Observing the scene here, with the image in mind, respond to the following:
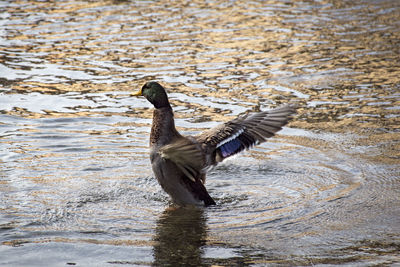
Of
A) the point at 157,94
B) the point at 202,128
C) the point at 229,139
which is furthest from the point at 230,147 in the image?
the point at 202,128

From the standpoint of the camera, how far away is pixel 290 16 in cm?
1477

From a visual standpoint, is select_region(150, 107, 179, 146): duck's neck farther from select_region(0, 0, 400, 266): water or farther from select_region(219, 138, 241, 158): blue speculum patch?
select_region(0, 0, 400, 266): water

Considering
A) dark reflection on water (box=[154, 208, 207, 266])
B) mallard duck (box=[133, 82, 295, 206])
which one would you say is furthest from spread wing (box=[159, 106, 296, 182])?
dark reflection on water (box=[154, 208, 207, 266])

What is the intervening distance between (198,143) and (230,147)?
299 mm

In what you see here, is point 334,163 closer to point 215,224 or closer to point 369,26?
point 215,224

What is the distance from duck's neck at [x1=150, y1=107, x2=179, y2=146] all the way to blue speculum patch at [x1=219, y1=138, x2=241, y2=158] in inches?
19.4

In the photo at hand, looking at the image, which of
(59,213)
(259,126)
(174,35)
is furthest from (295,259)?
(174,35)

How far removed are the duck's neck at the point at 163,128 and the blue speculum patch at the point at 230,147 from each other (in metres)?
0.49

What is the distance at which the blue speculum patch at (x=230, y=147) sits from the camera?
6.64 metres

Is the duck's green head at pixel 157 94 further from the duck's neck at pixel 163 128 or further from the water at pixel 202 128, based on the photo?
the water at pixel 202 128

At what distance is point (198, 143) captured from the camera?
21.8 ft

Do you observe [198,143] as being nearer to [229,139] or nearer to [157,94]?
[229,139]

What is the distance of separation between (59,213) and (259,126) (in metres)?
1.98

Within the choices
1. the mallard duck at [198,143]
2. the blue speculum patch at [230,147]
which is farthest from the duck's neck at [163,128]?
the blue speculum patch at [230,147]
